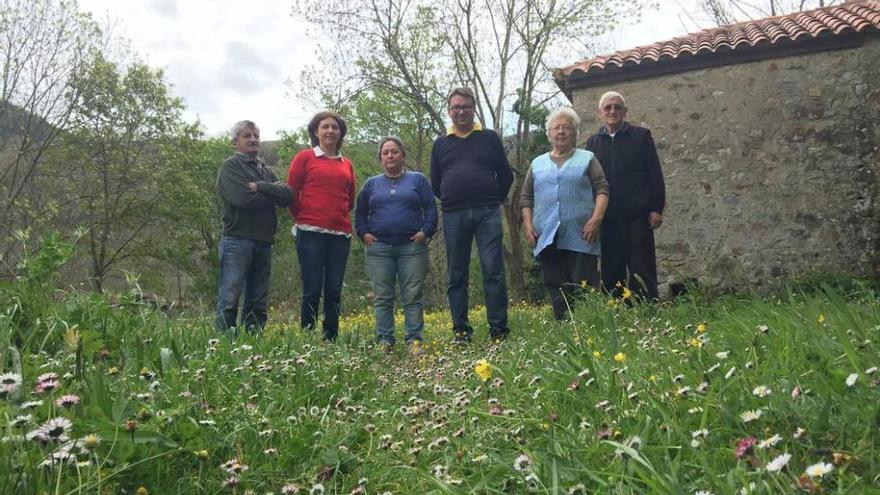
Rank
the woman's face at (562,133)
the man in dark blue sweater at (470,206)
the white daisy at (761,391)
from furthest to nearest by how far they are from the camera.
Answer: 1. the man in dark blue sweater at (470,206)
2. the woman's face at (562,133)
3. the white daisy at (761,391)

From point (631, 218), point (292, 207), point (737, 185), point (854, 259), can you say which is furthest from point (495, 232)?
point (854, 259)

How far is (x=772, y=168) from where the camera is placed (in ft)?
29.3

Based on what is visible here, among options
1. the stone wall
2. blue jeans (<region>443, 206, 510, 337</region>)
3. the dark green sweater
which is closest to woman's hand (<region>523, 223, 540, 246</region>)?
Answer: blue jeans (<region>443, 206, 510, 337</region>)

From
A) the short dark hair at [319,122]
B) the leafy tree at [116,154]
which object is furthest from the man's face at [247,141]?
the leafy tree at [116,154]

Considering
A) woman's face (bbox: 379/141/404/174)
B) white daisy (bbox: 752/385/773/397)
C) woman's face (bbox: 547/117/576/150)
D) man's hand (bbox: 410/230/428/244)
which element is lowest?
white daisy (bbox: 752/385/773/397)

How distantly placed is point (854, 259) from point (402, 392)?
796 centimetres

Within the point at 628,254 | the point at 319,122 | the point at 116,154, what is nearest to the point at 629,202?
the point at 628,254

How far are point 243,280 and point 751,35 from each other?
8.18 m

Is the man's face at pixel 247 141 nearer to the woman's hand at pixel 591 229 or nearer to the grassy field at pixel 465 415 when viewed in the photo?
the grassy field at pixel 465 415

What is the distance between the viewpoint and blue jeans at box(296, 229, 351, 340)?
5.01 m

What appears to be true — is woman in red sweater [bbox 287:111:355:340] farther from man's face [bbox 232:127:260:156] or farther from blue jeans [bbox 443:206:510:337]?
blue jeans [bbox 443:206:510:337]

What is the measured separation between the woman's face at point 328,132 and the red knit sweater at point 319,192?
11cm

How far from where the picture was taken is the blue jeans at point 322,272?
5.01 m

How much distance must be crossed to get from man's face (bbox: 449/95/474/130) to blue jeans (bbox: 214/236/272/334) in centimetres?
178
